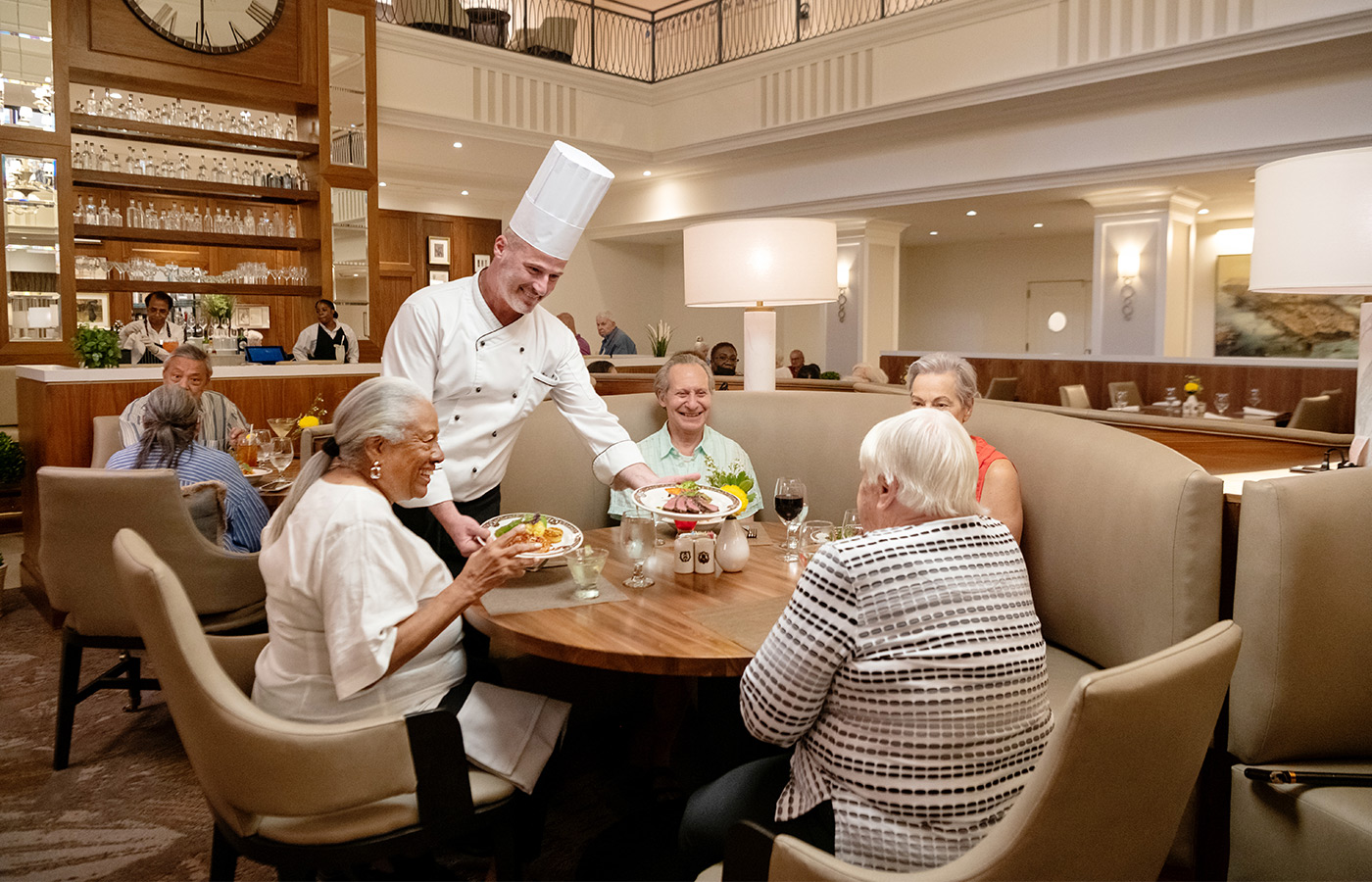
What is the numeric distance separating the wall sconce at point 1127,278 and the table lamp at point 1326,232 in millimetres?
7975

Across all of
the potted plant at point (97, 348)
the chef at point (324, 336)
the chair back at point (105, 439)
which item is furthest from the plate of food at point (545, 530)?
the chef at point (324, 336)

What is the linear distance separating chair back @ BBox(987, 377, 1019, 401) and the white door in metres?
4.96

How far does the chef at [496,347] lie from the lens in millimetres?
2600

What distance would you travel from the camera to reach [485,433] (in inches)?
106

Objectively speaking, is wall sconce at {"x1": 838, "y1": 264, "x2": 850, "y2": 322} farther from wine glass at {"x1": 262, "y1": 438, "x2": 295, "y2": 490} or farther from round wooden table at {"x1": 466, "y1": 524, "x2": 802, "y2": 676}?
round wooden table at {"x1": 466, "y1": 524, "x2": 802, "y2": 676}

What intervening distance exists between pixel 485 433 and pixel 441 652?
937 mm

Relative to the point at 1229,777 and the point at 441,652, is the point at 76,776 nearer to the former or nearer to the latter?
the point at 441,652

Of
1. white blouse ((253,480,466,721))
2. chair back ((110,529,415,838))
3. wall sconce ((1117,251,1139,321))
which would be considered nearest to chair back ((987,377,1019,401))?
wall sconce ((1117,251,1139,321))

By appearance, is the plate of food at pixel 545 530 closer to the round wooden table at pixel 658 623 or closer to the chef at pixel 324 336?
the round wooden table at pixel 658 623

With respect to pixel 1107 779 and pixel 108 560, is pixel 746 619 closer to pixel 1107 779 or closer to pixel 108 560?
pixel 1107 779

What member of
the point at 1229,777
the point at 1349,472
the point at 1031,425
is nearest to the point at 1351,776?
the point at 1229,777

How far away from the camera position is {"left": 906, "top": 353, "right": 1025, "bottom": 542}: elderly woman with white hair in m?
2.60

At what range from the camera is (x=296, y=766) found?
4.95 feet

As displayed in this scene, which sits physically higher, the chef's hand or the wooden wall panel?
the wooden wall panel
